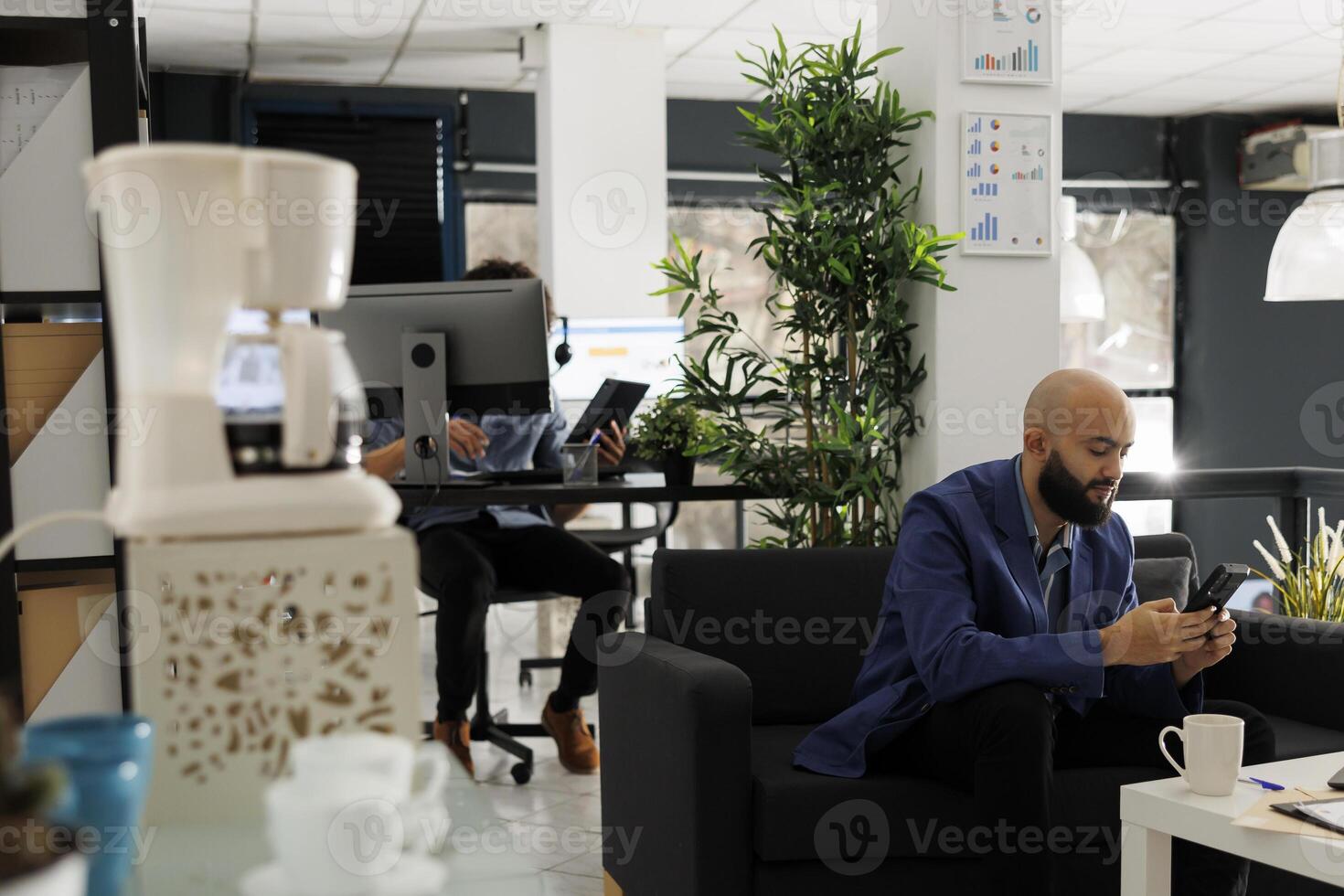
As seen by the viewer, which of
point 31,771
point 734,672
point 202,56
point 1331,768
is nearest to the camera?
point 31,771

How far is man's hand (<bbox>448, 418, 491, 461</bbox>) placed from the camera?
137 inches

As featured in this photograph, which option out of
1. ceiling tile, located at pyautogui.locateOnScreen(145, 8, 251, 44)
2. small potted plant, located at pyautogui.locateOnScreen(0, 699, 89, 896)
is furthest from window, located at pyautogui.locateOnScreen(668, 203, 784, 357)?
small potted plant, located at pyautogui.locateOnScreen(0, 699, 89, 896)

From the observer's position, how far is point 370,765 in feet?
2.74

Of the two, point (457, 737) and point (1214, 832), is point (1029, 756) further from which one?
point (457, 737)

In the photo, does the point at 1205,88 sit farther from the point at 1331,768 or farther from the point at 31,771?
the point at 31,771

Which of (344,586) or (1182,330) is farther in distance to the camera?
(1182,330)

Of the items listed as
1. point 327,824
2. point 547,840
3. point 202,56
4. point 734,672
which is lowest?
point 547,840

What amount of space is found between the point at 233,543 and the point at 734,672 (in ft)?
4.81

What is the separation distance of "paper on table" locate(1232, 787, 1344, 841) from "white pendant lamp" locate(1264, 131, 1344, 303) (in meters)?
2.09

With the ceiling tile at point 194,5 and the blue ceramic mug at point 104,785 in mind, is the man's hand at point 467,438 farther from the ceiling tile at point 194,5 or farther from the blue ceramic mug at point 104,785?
the blue ceramic mug at point 104,785

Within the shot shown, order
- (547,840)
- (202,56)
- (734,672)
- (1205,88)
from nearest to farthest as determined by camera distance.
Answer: (734,672), (547,840), (202,56), (1205,88)

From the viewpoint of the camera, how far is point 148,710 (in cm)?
87

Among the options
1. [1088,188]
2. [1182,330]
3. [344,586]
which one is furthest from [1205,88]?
[344,586]

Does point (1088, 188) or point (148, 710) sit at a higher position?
point (1088, 188)
